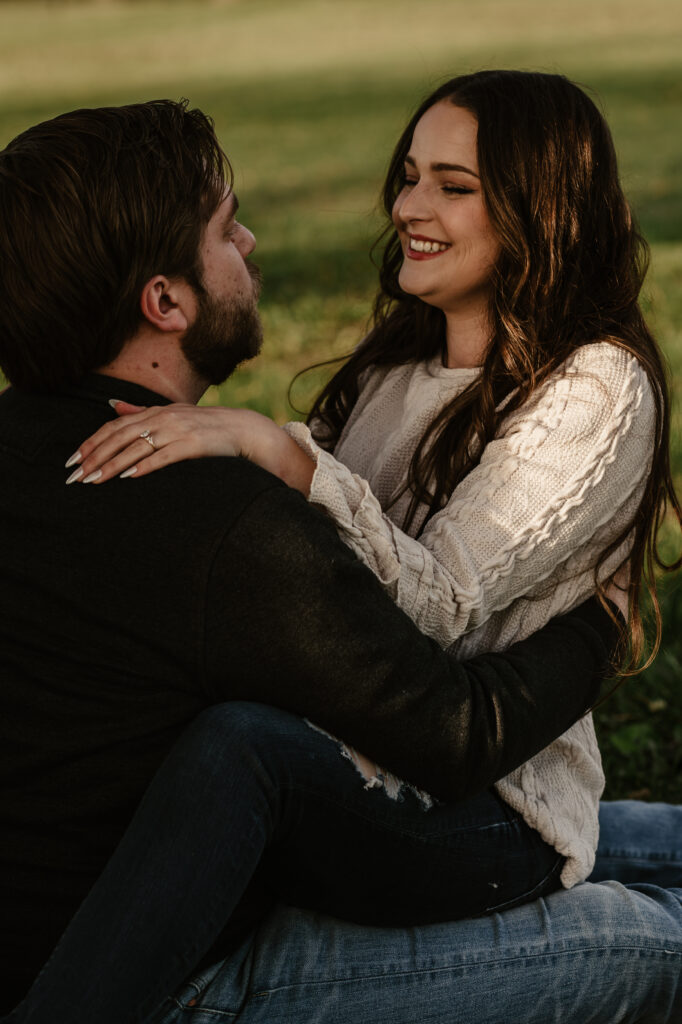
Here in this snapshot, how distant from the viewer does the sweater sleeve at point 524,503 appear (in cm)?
260

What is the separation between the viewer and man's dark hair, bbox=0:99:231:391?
238 cm

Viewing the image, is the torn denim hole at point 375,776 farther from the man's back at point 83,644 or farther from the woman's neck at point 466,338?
the woman's neck at point 466,338

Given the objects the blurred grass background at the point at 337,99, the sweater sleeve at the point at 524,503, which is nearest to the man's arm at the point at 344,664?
the sweater sleeve at the point at 524,503

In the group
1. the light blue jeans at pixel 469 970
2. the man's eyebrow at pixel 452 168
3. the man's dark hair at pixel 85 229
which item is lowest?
the light blue jeans at pixel 469 970

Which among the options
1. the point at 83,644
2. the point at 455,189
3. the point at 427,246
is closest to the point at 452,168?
the point at 455,189

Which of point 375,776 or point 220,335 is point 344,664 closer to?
point 375,776

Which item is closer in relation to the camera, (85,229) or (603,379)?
(85,229)

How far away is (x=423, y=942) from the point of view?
100 inches

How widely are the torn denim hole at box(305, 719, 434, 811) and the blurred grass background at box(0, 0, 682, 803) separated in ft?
5.91

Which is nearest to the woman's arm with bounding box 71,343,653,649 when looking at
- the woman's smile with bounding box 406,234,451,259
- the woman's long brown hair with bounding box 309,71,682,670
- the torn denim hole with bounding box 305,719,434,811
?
the woman's long brown hair with bounding box 309,71,682,670

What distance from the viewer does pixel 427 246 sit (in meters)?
3.30

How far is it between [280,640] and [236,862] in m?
0.40

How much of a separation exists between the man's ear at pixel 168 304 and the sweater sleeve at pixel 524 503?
33 cm

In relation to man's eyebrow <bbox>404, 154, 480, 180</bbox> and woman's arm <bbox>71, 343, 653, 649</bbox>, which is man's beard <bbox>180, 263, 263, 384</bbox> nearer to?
woman's arm <bbox>71, 343, 653, 649</bbox>
